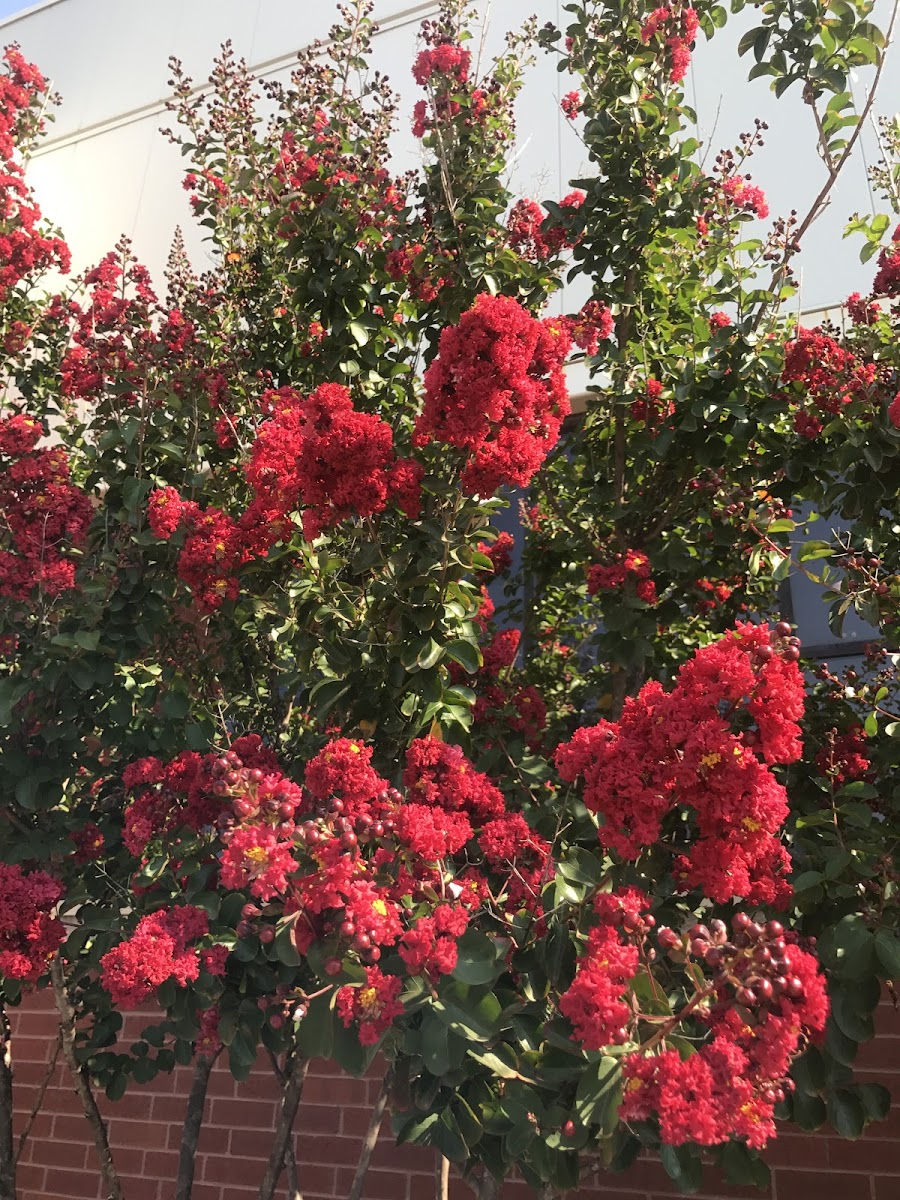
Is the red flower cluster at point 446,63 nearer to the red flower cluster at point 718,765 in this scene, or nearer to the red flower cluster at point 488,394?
the red flower cluster at point 488,394

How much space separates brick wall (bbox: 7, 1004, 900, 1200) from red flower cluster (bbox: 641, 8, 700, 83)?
2.31 m

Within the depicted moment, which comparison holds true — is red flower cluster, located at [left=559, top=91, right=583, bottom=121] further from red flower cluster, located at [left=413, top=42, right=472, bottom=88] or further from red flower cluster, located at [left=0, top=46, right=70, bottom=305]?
red flower cluster, located at [left=0, top=46, right=70, bottom=305]

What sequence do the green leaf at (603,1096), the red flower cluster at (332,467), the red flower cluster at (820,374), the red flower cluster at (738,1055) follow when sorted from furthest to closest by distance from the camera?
the red flower cluster at (820,374) → the red flower cluster at (332,467) → the green leaf at (603,1096) → the red flower cluster at (738,1055)

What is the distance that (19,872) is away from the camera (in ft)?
6.09

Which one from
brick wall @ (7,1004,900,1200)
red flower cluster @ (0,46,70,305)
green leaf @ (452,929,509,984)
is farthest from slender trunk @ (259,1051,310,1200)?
red flower cluster @ (0,46,70,305)

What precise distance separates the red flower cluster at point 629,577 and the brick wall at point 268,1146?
1.22 meters

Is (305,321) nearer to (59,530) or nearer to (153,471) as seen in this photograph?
(153,471)

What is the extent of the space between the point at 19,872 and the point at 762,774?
1.45 m

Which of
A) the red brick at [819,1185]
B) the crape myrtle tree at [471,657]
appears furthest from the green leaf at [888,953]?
the red brick at [819,1185]

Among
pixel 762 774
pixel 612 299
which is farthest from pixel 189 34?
pixel 762 774

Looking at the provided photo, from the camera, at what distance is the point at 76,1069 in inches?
84.7

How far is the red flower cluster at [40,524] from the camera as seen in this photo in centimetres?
204

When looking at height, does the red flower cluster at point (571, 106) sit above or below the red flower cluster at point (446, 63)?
above

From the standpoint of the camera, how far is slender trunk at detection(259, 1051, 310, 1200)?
2.12m
